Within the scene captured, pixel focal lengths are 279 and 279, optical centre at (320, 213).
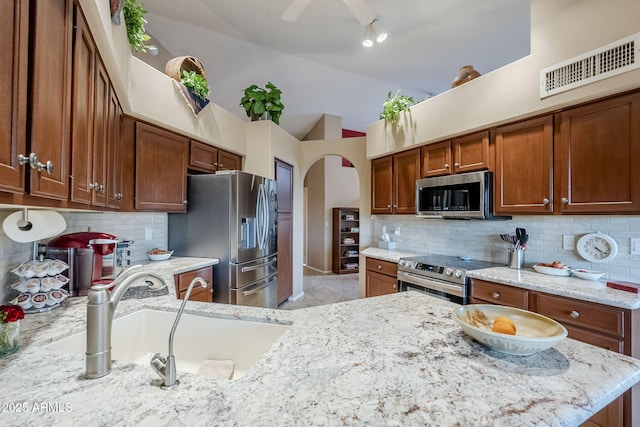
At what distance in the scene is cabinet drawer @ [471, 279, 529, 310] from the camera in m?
1.92

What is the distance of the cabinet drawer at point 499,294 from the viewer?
1.92 meters

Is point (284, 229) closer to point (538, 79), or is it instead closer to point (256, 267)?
point (256, 267)

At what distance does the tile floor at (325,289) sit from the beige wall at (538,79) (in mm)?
2801

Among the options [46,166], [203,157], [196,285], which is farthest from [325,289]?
[46,166]

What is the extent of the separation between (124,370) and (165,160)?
2206 millimetres

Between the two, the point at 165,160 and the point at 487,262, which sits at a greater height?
the point at 165,160

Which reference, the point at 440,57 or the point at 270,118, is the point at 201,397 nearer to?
the point at 270,118

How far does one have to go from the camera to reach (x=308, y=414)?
1.93ft

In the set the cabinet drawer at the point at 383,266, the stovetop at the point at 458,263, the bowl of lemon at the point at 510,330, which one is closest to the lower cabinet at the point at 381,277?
the cabinet drawer at the point at 383,266

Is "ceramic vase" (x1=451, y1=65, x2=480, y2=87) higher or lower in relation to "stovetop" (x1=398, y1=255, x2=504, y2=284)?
Result: higher

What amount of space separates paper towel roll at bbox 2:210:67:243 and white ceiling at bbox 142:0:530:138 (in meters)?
2.65

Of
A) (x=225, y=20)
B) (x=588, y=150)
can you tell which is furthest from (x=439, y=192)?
(x=225, y=20)

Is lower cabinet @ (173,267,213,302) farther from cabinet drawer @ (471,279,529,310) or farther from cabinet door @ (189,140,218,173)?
cabinet drawer @ (471,279,529,310)

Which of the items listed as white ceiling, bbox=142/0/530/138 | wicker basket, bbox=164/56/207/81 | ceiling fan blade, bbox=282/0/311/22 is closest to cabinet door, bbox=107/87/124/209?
wicker basket, bbox=164/56/207/81
